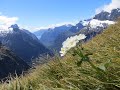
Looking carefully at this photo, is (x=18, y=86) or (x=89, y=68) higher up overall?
(x=89, y=68)

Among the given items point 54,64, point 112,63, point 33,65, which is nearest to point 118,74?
point 112,63

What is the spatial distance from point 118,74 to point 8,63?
195600 millimetres

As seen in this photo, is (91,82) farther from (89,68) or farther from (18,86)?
(18,86)

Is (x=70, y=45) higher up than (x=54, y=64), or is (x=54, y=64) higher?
(x=70, y=45)

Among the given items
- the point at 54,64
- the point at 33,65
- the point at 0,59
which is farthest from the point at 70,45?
the point at 0,59

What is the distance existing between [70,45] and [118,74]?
2.03ft

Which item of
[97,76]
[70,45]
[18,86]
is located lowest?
[18,86]

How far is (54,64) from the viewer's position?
20.4 feet

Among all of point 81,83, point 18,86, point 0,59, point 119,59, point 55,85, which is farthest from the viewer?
point 0,59

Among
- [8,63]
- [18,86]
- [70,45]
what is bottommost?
[8,63]

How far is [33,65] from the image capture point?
8.31 m

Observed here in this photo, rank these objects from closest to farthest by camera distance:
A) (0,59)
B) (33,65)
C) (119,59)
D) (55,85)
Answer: (119,59), (55,85), (33,65), (0,59)

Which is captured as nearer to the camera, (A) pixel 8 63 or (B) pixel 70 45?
(B) pixel 70 45

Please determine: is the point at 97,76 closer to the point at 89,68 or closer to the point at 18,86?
the point at 89,68
